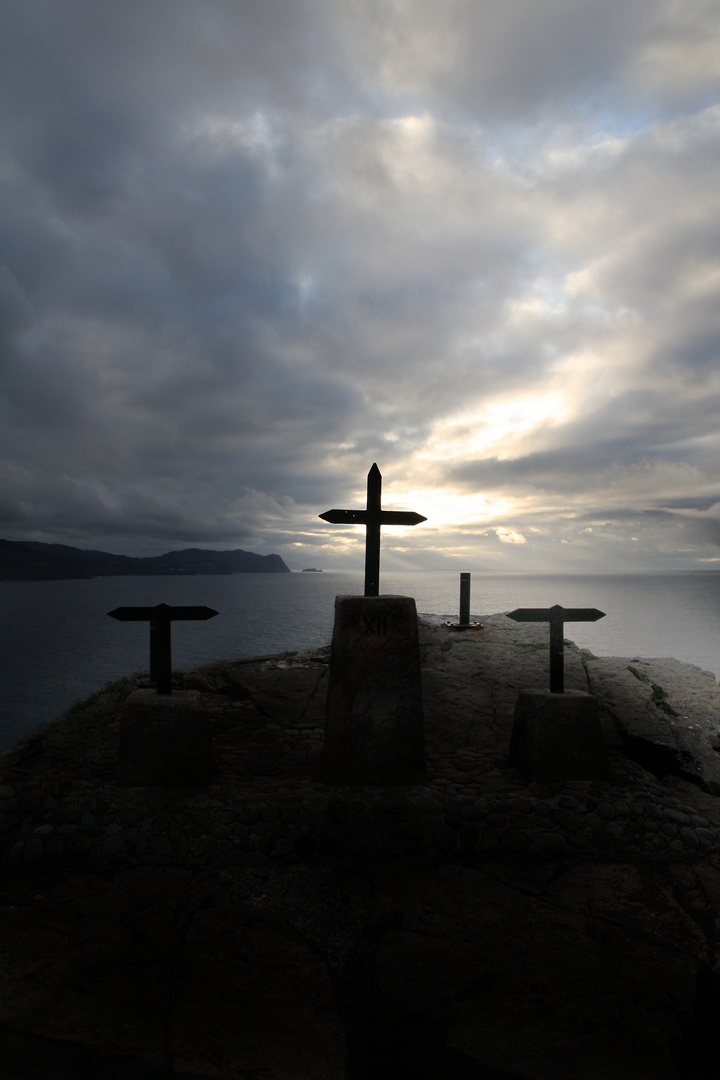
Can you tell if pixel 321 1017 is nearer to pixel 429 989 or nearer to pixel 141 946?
pixel 429 989

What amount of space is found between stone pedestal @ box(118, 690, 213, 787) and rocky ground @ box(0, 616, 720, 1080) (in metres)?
0.28

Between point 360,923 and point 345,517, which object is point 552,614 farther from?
point 360,923

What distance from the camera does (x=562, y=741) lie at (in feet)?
19.0

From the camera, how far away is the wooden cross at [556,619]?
640 centimetres

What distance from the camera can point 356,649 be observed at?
5785 mm

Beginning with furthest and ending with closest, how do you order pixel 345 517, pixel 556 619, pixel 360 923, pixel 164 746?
pixel 556 619
pixel 345 517
pixel 164 746
pixel 360 923

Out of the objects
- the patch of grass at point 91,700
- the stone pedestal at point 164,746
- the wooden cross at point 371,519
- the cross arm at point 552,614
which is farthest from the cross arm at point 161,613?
the cross arm at point 552,614

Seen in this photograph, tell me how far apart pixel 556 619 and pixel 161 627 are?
5156 millimetres

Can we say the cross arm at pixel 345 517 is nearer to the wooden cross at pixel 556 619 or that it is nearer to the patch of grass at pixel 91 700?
the wooden cross at pixel 556 619

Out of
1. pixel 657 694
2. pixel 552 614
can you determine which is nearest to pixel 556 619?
A: pixel 552 614

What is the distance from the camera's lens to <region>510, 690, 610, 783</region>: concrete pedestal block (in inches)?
227

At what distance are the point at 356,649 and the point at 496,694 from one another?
3.95m

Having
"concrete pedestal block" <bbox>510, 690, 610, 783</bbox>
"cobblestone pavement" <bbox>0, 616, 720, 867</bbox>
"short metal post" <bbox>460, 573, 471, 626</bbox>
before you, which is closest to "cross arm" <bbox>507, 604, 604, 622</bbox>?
"concrete pedestal block" <bbox>510, 690, 610, 783</bbox>

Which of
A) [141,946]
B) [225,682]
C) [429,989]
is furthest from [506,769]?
[225,682]
